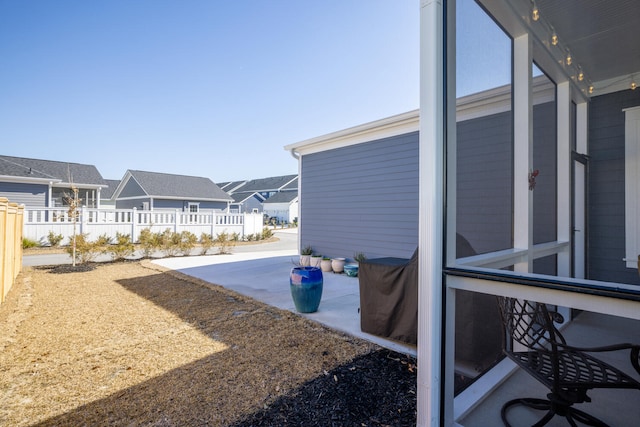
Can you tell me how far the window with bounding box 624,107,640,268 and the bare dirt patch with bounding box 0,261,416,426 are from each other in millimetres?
3050

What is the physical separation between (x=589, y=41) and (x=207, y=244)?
10.6 m

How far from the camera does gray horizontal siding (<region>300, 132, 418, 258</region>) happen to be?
6.14m

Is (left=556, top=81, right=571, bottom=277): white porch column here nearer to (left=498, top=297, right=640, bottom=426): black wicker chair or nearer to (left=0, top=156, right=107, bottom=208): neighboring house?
(left=498, top=297, right=640, bottom=426): black wicker chair

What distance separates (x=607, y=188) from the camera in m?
3.71

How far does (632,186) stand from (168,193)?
67.4ft

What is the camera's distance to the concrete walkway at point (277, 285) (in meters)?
3.68

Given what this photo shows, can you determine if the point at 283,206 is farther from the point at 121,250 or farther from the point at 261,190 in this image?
the point at 121,250

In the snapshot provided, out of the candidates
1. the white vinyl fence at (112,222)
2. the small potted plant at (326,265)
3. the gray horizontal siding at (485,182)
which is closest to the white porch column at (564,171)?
the gray horizontal siding at (485,182)

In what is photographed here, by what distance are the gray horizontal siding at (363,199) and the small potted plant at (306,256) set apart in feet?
0.47

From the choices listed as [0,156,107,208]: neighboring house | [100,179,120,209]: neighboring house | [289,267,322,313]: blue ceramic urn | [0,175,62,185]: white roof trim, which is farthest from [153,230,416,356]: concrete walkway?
[100,179,120,209]: neighboring house

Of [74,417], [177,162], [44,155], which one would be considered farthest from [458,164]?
[177,162]

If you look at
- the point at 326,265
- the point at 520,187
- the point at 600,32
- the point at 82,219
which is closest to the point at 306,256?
the point at 326,265

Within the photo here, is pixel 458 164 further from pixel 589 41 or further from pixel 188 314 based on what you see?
pixel 188 314

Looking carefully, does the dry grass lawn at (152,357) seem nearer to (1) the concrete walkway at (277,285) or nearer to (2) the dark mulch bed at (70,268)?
(1) the concrete walkway at (277,285)
